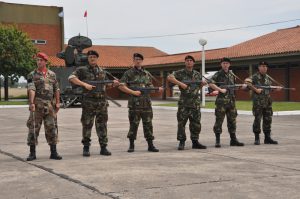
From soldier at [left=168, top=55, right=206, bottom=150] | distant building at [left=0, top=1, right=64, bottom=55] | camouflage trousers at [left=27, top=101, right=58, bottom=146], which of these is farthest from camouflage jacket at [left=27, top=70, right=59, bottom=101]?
distant building at [left=0, top=1, right=64, bottom=55]

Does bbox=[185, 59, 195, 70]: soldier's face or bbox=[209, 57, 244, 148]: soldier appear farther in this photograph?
bbox=[209, 57, 244, 148]: soldier

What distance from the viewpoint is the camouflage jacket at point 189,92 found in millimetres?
9414

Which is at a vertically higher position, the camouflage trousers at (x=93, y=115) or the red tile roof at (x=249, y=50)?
the red tile roof at (x=249, y=50)

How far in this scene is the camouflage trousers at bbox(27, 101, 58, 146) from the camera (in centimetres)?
804

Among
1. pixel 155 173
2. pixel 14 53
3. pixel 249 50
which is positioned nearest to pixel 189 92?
pixel 155 173

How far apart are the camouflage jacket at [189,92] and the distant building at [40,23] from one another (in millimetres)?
42076

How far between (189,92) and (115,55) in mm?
45018

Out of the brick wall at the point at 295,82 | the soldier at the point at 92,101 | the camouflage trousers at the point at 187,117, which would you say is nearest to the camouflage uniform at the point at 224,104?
the camouflage trousers at the point at 187,117

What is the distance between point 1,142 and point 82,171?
471cm

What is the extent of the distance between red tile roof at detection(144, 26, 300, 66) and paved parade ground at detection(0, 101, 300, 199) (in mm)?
23284

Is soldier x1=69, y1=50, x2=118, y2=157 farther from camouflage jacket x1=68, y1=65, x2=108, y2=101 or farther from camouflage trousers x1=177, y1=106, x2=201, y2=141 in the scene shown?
camouflage trousers x1=177, y1=106, x2=201, y2=141

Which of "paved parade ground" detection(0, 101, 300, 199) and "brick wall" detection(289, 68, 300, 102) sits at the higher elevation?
"brick wall" detection(289, 68, 300, 102)

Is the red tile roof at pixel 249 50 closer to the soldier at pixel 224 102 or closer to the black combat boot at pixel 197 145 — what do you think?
the soldier at pixel 224 102

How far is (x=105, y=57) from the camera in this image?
52125mm
